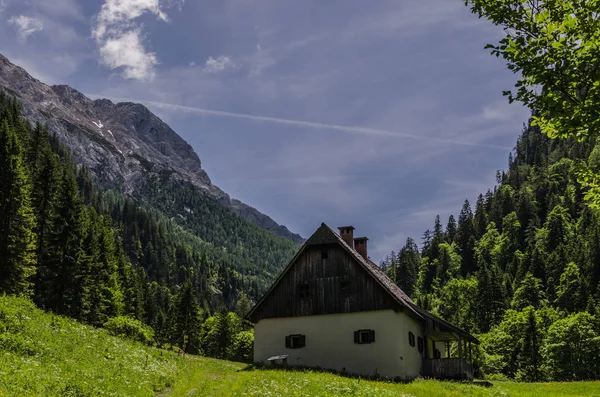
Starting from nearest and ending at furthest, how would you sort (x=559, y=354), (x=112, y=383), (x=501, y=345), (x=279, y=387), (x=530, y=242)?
1. (x=112, y=383)
2. (x=279, y=387)
3. (x=559, y=354)
4. (x=501, y=345)
5. (x=530, y=242)

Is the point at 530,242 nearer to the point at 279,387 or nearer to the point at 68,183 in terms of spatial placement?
the point at 68,183

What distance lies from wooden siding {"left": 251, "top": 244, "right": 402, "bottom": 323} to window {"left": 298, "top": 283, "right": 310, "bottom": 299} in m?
0.14

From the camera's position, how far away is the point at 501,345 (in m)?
105

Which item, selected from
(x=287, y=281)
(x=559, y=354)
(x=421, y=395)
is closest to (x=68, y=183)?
(x=287, y=281)

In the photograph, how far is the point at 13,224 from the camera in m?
52.6

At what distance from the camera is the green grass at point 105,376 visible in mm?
18922

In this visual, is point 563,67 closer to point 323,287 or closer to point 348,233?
point 323,287

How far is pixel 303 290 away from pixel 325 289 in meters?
1.73

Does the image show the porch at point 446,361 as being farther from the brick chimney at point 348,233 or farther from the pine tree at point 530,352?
the pine tree at point 530,352

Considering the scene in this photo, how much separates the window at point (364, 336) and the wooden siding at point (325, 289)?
4.72 feet

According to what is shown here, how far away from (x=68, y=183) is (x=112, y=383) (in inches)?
1682

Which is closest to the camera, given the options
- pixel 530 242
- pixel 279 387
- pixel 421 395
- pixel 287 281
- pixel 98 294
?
pixel 279 387

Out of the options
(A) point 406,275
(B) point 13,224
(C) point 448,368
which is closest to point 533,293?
(A) point 406,275

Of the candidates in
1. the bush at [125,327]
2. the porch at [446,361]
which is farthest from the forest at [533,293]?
the bush at [125,327]
